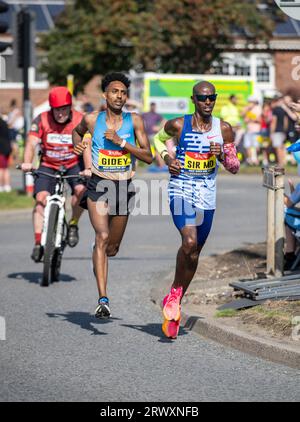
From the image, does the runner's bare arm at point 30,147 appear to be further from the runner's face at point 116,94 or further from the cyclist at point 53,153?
the runner's face at point 116,94

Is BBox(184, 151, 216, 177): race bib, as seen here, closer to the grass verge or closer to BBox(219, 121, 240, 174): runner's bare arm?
BBox(219, 121, 240, 174): runner's bare arm

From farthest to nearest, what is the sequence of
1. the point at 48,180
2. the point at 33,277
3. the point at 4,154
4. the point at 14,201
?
1. the point at 4,154
2. the point at 14,201
3. the point at 33,277
4. the point at 48,180

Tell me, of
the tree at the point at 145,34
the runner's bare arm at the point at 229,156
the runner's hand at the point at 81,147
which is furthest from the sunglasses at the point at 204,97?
the tree at the point at 145,34

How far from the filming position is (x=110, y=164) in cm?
1049

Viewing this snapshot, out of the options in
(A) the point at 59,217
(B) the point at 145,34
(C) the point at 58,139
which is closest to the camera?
(A) the point at 59,217

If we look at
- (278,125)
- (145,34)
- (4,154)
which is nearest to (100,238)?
(4,154)

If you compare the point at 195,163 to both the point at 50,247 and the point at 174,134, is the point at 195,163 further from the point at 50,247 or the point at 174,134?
the point at 50,247

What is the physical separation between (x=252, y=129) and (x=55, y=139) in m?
21.1

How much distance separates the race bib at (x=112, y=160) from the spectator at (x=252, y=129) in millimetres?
23432

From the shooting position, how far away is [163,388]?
25.8ft

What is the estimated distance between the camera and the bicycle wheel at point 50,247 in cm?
1272

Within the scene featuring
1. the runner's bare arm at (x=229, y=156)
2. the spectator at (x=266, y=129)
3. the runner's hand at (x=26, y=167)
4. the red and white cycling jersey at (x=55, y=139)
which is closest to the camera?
the runner's bare arm at (x=229, y=156)

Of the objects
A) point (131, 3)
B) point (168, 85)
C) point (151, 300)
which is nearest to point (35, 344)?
point (151, 300)

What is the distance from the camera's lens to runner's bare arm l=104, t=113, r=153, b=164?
33.3 ft
